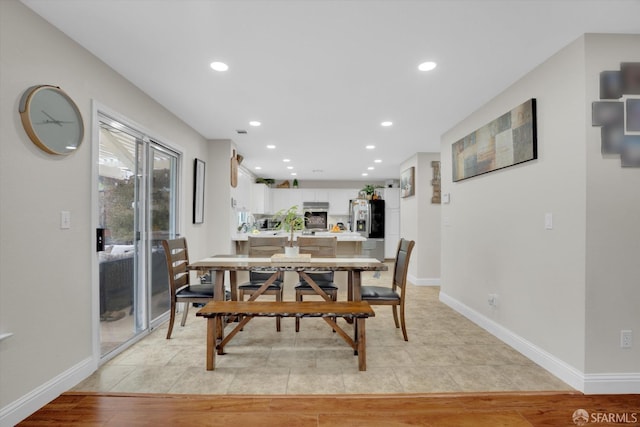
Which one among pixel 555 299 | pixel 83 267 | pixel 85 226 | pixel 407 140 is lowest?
pixel 555 299

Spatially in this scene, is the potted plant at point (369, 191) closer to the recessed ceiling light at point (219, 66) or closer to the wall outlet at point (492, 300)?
the wall outlet at point (492, 300)

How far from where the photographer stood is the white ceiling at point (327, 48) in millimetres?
1803

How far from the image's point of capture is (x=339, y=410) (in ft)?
6.07

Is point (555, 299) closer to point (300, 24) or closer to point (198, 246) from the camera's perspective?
point (300, 24)

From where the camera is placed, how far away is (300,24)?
6.34ft

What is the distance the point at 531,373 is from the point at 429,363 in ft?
2.38

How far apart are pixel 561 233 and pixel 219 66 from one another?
2.88 m

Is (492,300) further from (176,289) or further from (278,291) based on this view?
(176,289)

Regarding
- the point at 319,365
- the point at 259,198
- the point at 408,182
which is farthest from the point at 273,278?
the point at 259,198

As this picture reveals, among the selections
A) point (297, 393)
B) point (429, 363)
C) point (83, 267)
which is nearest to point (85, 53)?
point (83, 267)

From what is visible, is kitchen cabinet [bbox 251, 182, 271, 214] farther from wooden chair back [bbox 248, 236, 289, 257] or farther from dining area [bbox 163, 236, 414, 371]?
dining area [bbox 163, 236, 414, 371]

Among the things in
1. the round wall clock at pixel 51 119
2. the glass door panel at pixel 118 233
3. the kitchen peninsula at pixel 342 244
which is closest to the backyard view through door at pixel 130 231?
the glass door panel at pixel 118 233

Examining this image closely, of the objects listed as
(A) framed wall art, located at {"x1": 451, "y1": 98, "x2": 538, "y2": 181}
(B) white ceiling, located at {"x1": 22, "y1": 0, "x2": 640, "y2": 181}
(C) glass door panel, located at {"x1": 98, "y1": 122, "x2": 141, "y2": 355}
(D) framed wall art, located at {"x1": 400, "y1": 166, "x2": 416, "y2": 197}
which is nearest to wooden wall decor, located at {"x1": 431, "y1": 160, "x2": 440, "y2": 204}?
(D) framed wall art, located at {"x1": 400, "y1": 166, "x2": 416, "y2": 197}

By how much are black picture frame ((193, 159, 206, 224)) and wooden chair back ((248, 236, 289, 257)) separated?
1165 mm
